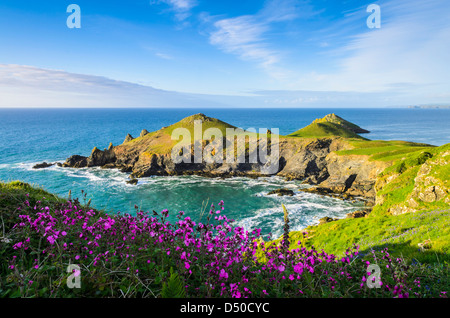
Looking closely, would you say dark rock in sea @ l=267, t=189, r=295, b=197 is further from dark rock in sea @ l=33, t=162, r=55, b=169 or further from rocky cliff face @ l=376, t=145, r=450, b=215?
dark rock in sea @ l=33, t=162, r=55, b=169

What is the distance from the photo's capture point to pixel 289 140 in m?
81.8

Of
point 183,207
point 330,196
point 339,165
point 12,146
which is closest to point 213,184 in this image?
point 183,207

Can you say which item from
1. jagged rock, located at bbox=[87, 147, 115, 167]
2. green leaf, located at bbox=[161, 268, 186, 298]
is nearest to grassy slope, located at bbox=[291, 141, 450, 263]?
green leaf, located at bbox=[161, 268, 186, 298]

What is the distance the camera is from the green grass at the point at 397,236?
8.83 metres

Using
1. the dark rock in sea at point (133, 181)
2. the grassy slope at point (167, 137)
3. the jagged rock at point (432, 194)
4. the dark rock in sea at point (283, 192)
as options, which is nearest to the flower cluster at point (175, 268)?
the jagged rock at point (432, 194)

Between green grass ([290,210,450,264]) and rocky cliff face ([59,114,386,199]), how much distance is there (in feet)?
136

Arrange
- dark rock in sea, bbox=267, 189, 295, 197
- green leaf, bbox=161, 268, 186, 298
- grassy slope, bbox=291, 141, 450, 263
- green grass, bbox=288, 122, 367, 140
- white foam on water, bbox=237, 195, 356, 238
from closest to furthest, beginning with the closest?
green leaf, bbox=161, 268, 186, 298 → grassy slope, bbox=291, 141, 450, 263 → white foam on water, bbox=237, 195, 356, 238 → dark rock in sea, bbox=267, 189, 295, 197 → green grass, bbox=288, 122, 367, 140

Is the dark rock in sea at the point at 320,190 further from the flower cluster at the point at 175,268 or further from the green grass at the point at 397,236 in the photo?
the flower cluster at the point at 175,268

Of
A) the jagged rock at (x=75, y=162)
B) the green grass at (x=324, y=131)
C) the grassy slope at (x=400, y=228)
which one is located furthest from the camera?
the green grass at (x=324, y=131)

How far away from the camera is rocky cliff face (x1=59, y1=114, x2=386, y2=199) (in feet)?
206

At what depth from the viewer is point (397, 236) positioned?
12859 millimetres

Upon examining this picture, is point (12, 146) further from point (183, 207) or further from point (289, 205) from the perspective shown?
point (289, 205)

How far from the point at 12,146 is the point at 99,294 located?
473 feet

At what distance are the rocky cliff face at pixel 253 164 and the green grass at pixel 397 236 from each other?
41324 millimetres
